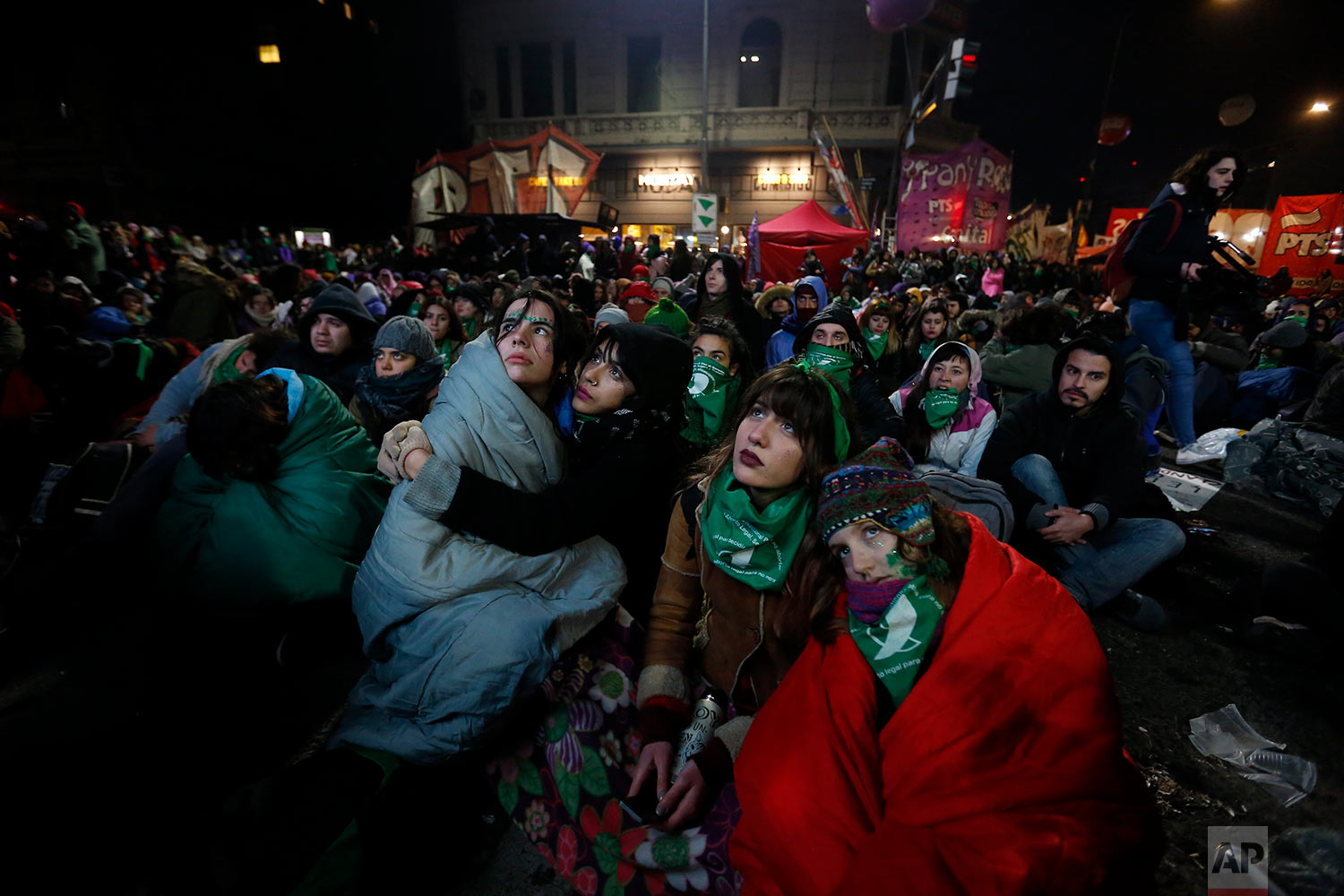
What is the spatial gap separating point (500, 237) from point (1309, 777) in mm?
17035

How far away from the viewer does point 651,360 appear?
7.04 feet

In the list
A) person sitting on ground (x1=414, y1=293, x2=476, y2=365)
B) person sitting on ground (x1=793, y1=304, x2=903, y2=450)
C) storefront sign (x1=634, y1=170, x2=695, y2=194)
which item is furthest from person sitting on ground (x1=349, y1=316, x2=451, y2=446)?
storefront sign (x1=634, y1=170, x2=695, y2=194)

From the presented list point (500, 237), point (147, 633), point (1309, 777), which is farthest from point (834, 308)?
point (500, 237)

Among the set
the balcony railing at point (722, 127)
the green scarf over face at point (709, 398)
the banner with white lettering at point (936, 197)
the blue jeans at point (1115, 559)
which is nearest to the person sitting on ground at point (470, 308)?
the green scarf over face at point (709, 398)

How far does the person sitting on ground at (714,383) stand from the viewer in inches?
123

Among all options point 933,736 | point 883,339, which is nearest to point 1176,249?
point 883,339

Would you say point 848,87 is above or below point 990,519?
above

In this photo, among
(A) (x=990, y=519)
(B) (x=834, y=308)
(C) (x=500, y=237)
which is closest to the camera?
(A) (x=990, y=519)

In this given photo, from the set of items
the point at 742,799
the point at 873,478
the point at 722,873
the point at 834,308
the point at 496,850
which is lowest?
the point at 496,850

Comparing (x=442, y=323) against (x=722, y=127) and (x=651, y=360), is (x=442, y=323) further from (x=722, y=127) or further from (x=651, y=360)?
(x=722, y=127)

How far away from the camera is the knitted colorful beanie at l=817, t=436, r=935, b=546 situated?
1501mm

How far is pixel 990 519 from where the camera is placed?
9.30ft

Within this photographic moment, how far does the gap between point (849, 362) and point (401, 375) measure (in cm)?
291

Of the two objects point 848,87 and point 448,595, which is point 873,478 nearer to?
point 448,595
